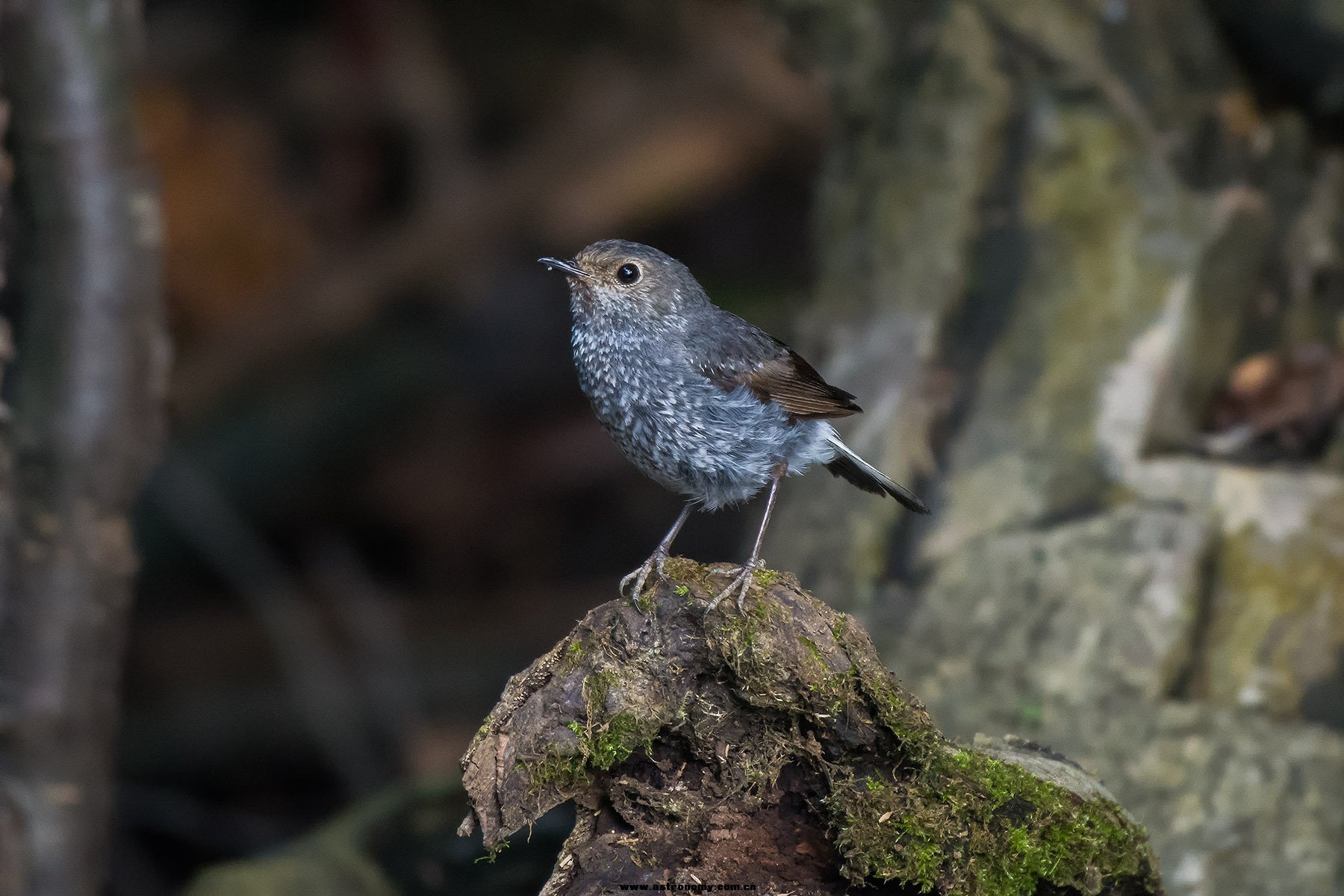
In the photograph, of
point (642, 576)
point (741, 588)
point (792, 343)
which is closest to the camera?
point (741, 588)

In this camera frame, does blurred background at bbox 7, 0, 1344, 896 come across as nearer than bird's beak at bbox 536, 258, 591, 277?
No

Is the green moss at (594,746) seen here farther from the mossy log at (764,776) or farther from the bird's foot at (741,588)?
the bird's foot at (741,588)

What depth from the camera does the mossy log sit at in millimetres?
2777

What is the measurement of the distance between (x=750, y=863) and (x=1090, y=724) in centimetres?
183

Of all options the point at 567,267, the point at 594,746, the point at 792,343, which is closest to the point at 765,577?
the point at 594,746

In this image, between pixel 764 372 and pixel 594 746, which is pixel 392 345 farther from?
pixel 594 746

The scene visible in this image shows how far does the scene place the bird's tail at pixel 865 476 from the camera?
4043 millimetres

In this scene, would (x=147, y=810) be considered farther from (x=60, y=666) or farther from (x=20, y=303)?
(x=20, y=303)

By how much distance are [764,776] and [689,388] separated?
1.31 meters

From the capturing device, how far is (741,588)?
2902 mm

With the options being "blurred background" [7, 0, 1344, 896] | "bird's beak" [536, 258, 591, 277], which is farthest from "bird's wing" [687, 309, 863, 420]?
"blurred background" [7, 0, 1344, 896]

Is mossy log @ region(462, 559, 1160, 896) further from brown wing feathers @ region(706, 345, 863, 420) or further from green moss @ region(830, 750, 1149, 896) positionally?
brown wing feathers @ region(706, 345, 863, 420)

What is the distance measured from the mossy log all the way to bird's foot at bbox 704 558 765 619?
2 cm

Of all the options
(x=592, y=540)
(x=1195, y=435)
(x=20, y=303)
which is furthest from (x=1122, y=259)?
(x=592, y=540)
